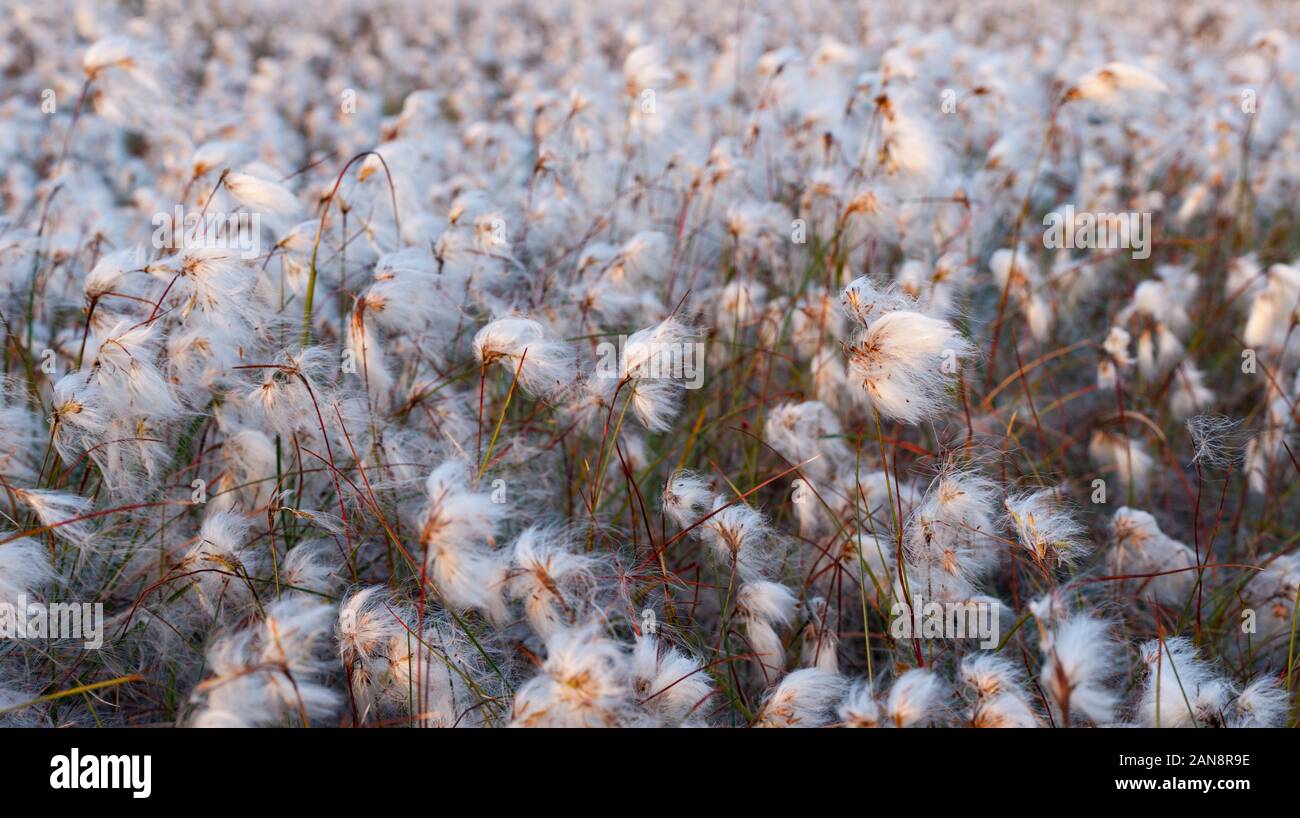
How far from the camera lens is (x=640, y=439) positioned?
2.76m

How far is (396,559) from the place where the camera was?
2297mm

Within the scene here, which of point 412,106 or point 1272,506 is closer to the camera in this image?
point 1272,506

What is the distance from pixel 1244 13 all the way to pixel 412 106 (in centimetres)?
917

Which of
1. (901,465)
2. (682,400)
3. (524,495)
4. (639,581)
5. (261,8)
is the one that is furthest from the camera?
(261,8)

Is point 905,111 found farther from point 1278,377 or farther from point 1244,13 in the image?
point 1244,13

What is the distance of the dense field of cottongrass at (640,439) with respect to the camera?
6.13 ft

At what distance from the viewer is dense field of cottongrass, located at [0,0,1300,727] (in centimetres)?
187
